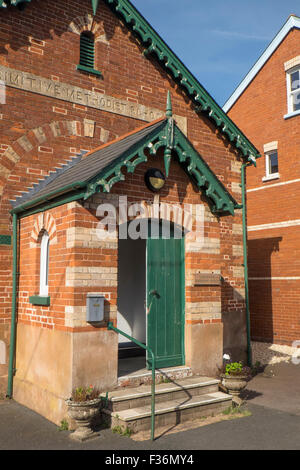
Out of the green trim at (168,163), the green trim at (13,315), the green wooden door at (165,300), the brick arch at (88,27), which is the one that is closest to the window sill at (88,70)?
the brick arch at (88,27)

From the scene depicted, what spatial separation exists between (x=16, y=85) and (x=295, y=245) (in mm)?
9905

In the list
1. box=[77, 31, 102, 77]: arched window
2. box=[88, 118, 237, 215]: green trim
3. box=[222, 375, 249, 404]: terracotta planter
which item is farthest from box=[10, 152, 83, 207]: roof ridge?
box=[222, 375, 249, 404]: terracotta planter

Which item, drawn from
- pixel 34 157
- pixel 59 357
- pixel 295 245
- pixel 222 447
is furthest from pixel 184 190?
pixel 295 245

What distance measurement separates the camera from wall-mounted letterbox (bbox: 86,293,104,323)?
6.50 meters

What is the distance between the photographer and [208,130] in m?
11.3

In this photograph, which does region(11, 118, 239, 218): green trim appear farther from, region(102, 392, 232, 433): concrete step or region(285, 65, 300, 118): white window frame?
region(285, 65, 300, 118): white window frame

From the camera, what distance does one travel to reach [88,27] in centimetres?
963

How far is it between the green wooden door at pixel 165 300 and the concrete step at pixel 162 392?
0.52 metres

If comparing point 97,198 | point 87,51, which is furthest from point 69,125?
point 97,198

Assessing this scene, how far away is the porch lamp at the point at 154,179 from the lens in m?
7.54

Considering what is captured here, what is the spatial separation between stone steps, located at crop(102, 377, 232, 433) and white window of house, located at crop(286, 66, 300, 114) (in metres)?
11.0

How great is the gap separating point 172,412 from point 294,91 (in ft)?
40.3
